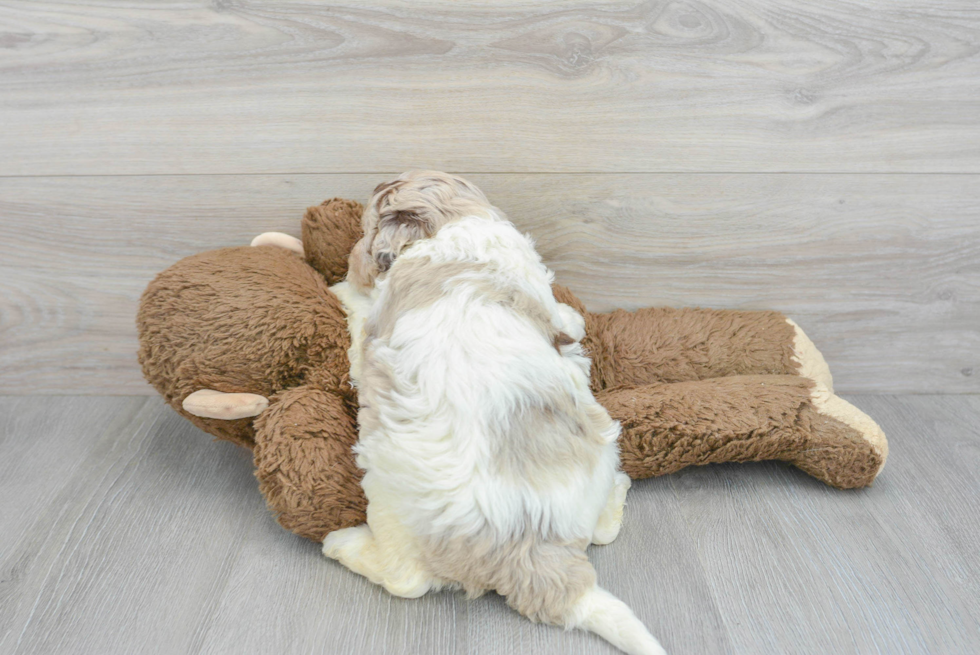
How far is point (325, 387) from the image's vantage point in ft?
3.84

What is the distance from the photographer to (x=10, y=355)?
59.2 inches

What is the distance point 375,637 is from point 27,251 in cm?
106

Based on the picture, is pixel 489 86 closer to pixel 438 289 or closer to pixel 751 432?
pixel 438 289

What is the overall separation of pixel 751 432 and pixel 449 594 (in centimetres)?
58

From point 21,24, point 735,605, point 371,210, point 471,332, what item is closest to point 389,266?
point 371,210

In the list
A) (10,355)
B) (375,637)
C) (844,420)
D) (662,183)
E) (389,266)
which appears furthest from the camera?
(10,355)

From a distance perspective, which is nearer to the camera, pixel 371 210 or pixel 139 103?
pixel 371 210

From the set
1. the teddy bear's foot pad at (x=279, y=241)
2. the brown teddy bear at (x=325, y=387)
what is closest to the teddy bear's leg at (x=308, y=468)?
the brown teddy bear at (x=325, y=387)

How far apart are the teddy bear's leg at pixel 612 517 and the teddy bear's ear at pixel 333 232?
24.1 inches

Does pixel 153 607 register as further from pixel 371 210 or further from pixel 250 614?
pixel 371 210

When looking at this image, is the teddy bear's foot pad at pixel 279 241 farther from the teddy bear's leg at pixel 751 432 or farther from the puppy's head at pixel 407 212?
the teddy bear's leg at pixel 751 432

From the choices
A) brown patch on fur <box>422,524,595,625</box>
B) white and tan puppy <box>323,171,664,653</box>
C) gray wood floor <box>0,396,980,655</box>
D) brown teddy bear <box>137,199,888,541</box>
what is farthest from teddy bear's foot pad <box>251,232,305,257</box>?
brown patch on fur <box>422,524,595,625</box>

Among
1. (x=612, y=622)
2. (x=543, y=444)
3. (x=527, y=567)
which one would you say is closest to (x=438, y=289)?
(x=543, y=444)

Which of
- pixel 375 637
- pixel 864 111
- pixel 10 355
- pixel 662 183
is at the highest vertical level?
pixel 864 111
